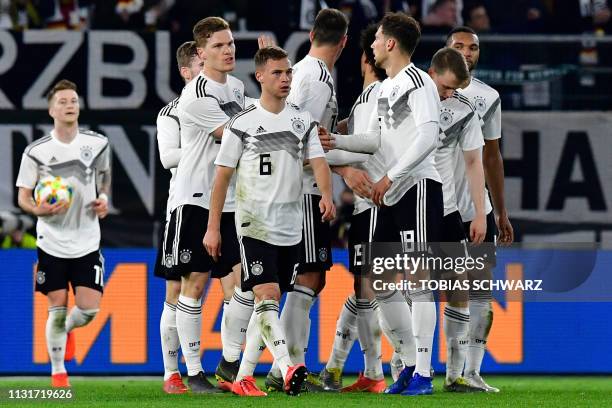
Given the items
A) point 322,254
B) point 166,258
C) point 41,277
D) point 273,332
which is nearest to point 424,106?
point 322,254

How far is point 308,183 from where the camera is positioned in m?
9.25

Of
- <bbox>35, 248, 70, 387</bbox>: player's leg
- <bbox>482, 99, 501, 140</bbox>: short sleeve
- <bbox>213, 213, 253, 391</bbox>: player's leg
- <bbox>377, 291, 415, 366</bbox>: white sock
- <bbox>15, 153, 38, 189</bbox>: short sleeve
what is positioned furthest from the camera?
<bbox>15, 153, 38, 189</bbox>: short sleeve

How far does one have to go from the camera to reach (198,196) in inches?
366

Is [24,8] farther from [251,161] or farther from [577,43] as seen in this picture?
[251,161]

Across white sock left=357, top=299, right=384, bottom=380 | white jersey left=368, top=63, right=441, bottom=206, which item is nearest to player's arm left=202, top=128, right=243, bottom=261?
white jersey left=368, top=63, right=441, bottom=206

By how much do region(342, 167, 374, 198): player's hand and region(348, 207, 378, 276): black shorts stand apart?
0.49 ft

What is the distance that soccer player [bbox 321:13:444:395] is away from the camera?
27.9ft

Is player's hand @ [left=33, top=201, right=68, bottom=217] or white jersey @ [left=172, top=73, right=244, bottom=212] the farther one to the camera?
player's hand @ [left=33, top=201, right=68, bottom=217]

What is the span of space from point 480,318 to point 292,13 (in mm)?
5571

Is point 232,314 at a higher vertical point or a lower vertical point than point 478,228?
lower

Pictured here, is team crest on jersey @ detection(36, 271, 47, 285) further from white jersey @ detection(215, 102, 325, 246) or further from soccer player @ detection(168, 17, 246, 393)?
white jersey @ detection(215, 102, 325, 246)

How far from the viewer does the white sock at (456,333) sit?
9211mm

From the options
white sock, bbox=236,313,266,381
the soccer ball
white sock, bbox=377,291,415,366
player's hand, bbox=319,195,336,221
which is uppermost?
player's hand, bbox=319,195,336,221

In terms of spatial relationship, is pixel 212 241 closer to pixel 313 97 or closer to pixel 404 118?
pixel 313 97
